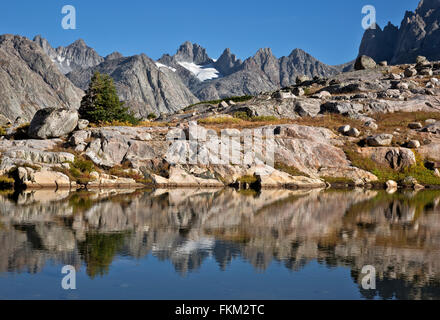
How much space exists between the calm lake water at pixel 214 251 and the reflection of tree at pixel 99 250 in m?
0.04

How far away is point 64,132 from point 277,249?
1542 inches

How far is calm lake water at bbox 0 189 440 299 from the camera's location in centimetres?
1168

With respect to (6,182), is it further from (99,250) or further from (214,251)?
(214,251)

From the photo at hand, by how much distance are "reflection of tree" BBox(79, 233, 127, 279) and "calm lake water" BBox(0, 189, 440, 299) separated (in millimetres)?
36

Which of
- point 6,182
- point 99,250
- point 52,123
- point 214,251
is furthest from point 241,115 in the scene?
point 99,250

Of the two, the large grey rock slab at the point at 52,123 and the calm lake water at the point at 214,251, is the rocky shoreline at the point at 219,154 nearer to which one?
the large grey rock slab at the point at 52,123

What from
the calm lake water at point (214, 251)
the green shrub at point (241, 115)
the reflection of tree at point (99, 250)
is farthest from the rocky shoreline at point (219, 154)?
the reflection of tree at point (99, 250)

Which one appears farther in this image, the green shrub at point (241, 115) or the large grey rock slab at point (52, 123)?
the green shrub at point (241, 115)

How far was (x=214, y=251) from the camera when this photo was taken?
52.9 feet

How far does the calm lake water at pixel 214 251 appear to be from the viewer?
460 inches

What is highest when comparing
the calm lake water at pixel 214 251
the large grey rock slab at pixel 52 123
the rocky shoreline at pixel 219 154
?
the large grey rock slab at pixel 52 123
